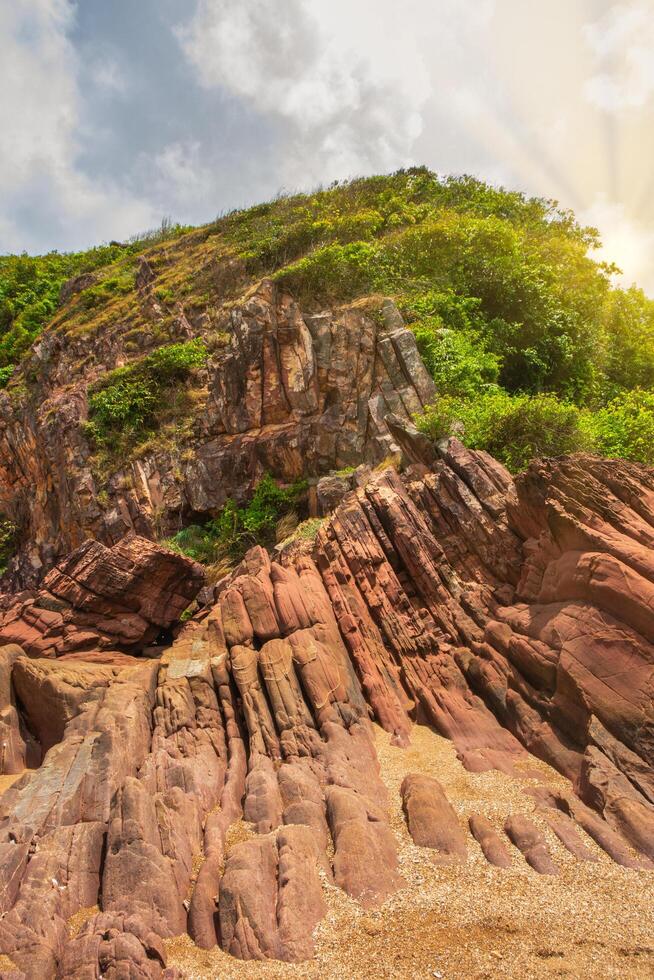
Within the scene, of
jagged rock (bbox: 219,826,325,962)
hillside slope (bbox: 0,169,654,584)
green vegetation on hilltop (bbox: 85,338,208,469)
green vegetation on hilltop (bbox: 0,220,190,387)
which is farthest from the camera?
green vegetation on hilltop (bbox: 0,220,190,387)

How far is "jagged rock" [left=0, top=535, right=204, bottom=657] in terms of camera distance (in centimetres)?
1455

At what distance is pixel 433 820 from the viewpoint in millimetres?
8547

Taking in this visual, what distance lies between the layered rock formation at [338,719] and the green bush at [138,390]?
57.2 ft

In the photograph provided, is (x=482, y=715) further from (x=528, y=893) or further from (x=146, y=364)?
(x=146, y=364)

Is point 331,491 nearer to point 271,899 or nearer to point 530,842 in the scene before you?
point 530,842

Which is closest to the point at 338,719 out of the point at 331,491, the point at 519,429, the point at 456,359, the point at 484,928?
the point at 484,928

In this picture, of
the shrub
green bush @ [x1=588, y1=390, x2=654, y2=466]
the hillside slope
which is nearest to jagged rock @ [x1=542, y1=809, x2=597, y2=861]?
green bush @ [x1=588, y1=390, x2=654, y2=466]

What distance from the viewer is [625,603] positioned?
10.2m

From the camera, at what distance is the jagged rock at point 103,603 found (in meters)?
14.5

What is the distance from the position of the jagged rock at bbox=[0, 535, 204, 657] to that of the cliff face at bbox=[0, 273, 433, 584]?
33.9 feet

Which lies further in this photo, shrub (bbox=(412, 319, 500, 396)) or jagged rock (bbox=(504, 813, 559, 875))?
shrub (bbox=(412, 319, 500, 396))

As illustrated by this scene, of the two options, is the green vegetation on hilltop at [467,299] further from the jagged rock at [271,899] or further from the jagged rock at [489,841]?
the jagged rock at [271,899]

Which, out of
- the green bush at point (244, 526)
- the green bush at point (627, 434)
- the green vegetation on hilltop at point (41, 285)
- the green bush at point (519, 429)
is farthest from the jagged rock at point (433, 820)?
the green vegetation on hilltop at point (41, 285)

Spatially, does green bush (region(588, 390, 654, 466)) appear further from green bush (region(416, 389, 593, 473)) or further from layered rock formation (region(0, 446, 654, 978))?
layered rock formation (region(0, 446, 654, 978))
